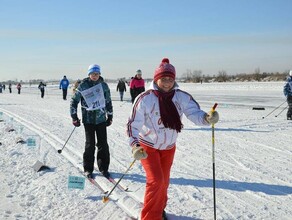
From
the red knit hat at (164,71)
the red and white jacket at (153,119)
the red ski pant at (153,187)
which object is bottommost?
the red ski pant at (153,187)

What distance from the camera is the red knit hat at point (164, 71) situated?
3.94 metres

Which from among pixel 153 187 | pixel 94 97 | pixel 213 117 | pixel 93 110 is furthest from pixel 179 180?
pixel 213 117

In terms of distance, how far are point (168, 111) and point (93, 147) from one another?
105 inches

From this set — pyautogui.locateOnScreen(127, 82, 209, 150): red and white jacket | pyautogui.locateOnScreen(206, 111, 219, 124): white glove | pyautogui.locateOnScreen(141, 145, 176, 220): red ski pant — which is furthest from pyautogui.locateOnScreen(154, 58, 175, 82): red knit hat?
pyautogui.locateOnScreen(141, 145, 176, 220): red ski pant

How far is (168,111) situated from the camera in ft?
12.9

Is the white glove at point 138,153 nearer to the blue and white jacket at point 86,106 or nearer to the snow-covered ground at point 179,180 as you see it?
the snow-covered ground at point 179,180

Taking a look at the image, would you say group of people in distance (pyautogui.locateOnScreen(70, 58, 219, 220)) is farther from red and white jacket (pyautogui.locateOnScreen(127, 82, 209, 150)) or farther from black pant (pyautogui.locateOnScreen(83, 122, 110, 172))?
black pant (pyautogui.locateOnScreen(83, 122, 110, 172))

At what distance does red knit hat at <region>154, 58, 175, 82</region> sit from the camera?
3943 mm

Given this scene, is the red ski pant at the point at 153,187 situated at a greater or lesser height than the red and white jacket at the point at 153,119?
lesser

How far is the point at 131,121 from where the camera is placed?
3912 millimetres

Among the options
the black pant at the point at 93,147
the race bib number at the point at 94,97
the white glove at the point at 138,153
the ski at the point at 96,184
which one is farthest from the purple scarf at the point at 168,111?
the black pant at the point at 93,147

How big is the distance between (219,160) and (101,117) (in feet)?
8.94

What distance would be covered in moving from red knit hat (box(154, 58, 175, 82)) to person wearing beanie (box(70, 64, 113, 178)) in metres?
→ 2.18

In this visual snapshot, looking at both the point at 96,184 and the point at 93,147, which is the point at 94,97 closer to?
the point at 93,147
